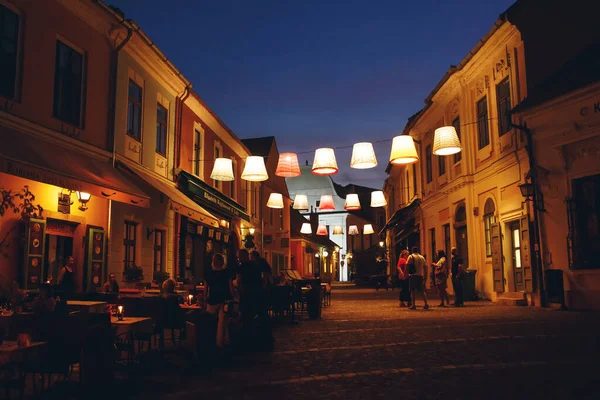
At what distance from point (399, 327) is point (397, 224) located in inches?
859

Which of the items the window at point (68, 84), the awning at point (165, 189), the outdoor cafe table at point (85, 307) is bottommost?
the outdoor cafe table at point (85, 307)

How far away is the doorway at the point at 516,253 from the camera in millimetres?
15555

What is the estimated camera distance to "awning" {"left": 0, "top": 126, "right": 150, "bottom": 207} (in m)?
8.54

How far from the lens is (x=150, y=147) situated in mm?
15734

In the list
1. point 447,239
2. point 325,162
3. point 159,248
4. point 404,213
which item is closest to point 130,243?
point 159,248

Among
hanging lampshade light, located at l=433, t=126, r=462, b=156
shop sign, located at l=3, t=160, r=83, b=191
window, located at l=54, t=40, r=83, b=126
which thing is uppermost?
window, located at l=54, t=40, r=83, b=126

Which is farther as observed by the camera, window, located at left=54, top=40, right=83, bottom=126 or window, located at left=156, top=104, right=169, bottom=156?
window, located at left=156, top=104, right=169, bottom=156

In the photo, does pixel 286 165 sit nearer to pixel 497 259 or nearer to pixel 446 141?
pixel 446 141

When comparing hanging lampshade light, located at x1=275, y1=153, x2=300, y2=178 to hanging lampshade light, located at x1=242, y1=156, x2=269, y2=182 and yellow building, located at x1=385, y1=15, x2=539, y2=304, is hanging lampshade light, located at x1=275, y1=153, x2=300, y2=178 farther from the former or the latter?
yellow building, located at x1=385, y1=15, x2=539, y2=304

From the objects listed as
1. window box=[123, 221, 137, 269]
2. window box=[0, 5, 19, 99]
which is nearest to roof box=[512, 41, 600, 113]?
Result: window box=[123, 221, 137, 269]

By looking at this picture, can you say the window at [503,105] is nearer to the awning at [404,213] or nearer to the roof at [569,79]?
the roof at [569,79]

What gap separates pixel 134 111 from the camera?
49.0 feet

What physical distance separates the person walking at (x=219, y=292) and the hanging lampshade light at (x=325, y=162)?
16.8 ft

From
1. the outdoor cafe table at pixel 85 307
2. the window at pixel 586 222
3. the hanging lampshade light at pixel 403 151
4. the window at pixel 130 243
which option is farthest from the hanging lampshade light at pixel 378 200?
the outdoor cafe table at pixel 85 307
